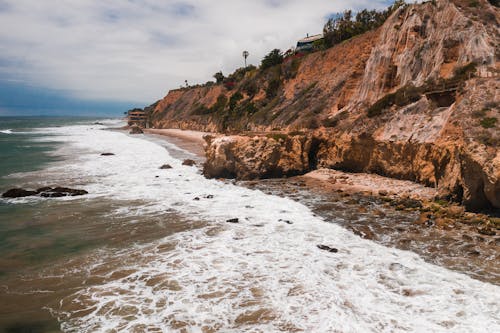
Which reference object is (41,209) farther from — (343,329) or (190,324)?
(343,329)

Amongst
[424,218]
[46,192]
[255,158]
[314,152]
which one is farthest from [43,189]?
[424,218]

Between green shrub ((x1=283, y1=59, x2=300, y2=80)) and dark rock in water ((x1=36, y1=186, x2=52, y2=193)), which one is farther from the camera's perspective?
green shrub ((x1=283, y1=59, x2=300, y2=80))

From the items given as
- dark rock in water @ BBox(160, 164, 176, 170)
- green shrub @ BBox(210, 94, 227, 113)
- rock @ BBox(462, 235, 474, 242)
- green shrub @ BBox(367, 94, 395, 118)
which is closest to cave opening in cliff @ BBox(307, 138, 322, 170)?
green shrub @ BBox(367, 94, 395, 118)

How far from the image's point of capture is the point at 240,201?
17609mm

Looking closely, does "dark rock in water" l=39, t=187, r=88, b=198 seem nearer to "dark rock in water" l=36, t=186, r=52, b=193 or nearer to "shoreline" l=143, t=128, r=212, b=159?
"dark rock in water" l=36, t=186, r=52, b=193

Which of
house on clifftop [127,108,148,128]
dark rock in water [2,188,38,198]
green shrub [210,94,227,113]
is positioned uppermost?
green shrub [210,94,227,113]

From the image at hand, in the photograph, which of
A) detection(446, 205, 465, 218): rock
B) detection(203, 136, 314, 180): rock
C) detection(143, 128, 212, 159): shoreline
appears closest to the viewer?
detection(446, 205, 465, 218): rock

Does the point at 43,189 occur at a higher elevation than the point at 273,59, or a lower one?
lower

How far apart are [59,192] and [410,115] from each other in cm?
2172

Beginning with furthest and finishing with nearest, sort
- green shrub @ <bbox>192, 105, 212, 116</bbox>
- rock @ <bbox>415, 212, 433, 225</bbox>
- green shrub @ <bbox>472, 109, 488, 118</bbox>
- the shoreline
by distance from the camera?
green shrub @ <bbox>192, 105, 212, 116</bbox> < the shoreline < green shrub @ <bbox>472, 109, 488, 118</bbox> < rock @ <bbox>415, 212, 433, 225</bbox>

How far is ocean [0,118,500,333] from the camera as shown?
7.44 meters

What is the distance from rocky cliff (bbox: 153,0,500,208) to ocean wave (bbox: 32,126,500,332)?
629cm

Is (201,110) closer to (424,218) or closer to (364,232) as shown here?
(424,218)

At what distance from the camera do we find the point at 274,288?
343 inches
